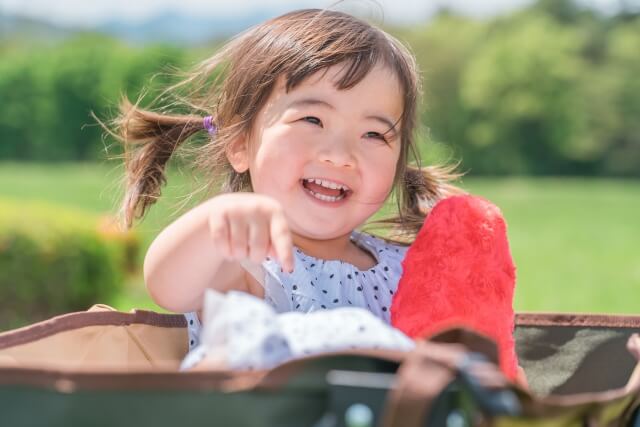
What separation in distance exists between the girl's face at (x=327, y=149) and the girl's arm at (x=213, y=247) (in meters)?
0.22

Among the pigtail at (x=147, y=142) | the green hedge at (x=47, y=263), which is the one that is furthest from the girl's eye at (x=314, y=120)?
the green hedge at (x=47, y=263)

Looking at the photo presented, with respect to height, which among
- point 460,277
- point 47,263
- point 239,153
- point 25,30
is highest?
point 25,30

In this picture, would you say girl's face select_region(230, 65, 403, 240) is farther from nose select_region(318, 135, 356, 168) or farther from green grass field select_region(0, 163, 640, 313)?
green grass field select_region(0, 163, 640, 313)

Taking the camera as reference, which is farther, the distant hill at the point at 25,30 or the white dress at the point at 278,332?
the distant hill at the point at 25,30

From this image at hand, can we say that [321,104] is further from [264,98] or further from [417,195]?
[417,195]

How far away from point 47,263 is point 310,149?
403 centimetres

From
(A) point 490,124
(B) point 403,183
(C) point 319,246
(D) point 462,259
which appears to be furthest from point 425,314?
(A) point 490,124

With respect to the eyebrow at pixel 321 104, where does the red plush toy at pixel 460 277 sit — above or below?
below

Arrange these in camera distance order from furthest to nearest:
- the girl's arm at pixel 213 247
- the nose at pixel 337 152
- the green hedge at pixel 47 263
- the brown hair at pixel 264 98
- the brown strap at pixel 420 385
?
the green hedge at pixel 47 263 → the brown hair at pixel 264 98 → the nose at pixel 337 152 → the girl's arm at pixel 213 247 → the brown strap at pixel 420 385

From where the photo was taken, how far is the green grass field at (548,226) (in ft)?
21.5

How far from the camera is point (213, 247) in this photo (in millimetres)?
1424

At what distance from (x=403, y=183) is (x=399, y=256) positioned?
0.22 metres

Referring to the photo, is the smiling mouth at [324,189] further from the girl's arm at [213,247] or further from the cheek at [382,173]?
the girl's arm at [213,247]

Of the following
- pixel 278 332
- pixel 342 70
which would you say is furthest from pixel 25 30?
pixel 278 332
